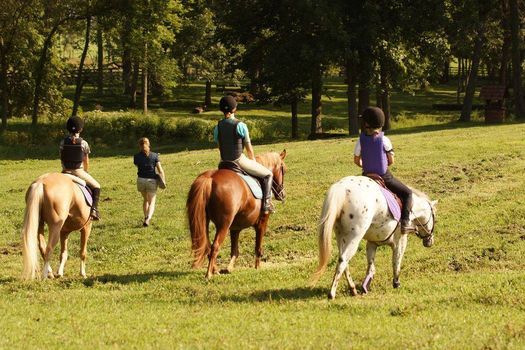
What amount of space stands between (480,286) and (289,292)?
9.97 feet

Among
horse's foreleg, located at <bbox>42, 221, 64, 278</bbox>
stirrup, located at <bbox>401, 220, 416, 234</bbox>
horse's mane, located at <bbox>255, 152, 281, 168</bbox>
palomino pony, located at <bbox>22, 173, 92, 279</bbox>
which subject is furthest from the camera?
horse's mane, located at <bbox>255, 152, 281, 168</bbox>

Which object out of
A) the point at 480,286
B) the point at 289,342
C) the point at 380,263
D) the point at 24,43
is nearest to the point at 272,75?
the point at 24,43

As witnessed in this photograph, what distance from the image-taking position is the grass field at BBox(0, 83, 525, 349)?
9.06 meters

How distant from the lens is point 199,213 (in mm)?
12820

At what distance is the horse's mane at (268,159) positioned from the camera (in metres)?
15.2

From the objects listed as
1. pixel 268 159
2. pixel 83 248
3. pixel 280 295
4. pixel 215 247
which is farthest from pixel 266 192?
pixel 83 248

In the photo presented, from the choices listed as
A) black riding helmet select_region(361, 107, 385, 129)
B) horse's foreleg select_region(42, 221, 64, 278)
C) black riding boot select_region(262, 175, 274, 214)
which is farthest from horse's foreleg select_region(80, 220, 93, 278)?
black riding helmet select_region(361, 107, 385, 129)

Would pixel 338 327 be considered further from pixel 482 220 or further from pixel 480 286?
pixel 482 220

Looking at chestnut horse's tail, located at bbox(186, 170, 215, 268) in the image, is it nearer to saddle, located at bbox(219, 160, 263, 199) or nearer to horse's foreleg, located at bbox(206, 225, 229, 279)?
horse's foreleg, located at bbox(206, 225, 229, 279)

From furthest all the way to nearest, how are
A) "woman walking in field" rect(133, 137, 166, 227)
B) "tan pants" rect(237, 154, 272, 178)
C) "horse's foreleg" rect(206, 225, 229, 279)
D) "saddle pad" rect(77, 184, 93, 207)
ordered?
"woman walking in field" rect(133, 137, 166, 227), "saddle pad" rect(77, 184, 93, 207), "tan pants" rect(237, 154, 272, 178), "horse's foreleg" rect(206, 225, 229, 279)

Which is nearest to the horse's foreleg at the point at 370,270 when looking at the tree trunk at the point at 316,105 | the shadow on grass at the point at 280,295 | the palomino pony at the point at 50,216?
the shadow on grass at the point at 280,295

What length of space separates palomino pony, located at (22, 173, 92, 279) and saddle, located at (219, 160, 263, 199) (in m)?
2.96

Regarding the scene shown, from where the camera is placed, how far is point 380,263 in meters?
14.8

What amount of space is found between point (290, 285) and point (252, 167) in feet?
8.56
